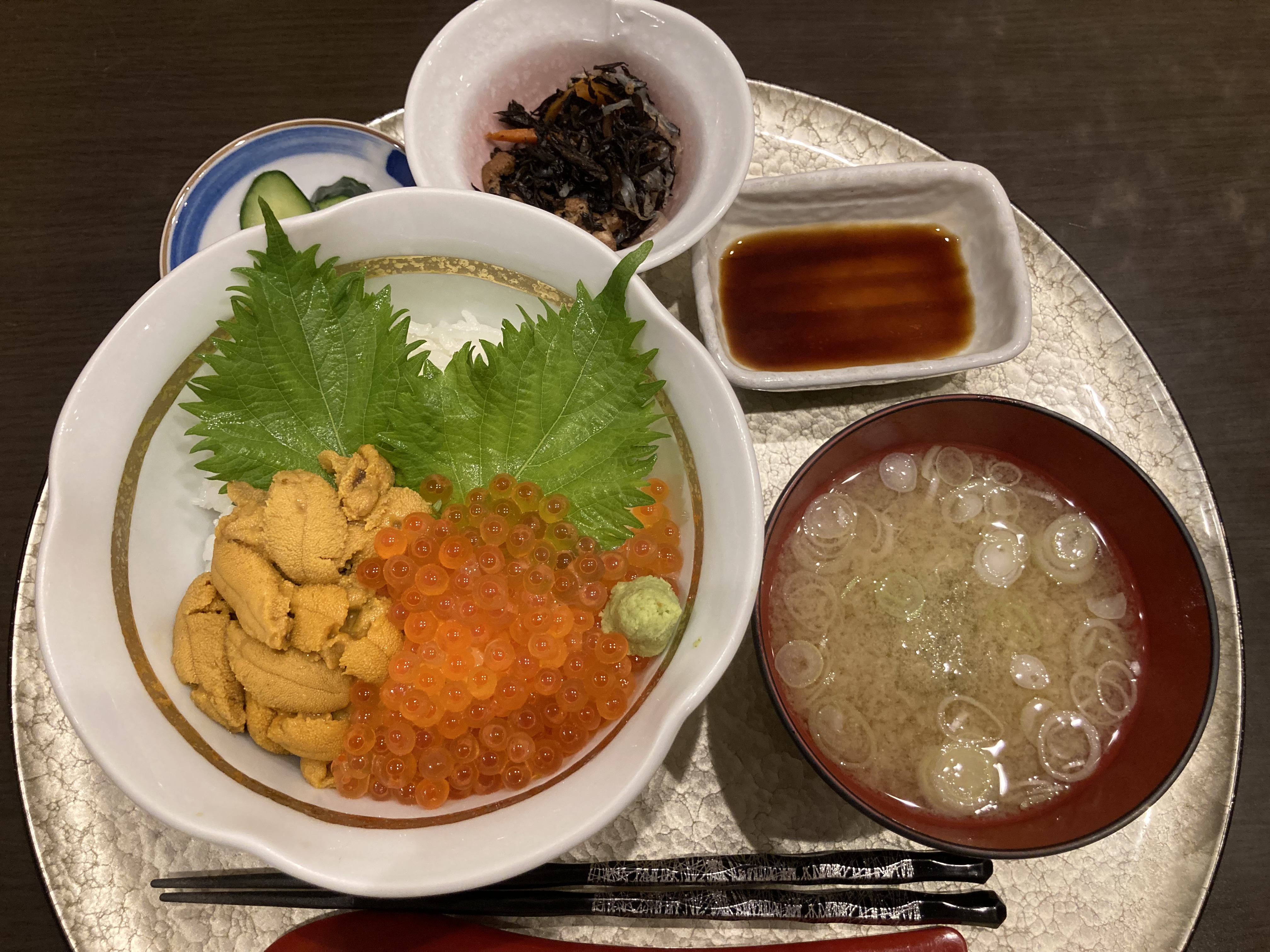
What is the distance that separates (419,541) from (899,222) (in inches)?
57.6

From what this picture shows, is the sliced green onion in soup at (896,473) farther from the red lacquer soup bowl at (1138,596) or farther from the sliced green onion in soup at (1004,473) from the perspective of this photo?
the sliced green onion in soup at (1004,473)

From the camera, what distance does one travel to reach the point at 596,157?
1818 millimetres

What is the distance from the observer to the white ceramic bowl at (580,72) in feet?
5.35

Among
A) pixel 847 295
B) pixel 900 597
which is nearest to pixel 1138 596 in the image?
pixel 900 597

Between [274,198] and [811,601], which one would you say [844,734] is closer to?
[811,601]

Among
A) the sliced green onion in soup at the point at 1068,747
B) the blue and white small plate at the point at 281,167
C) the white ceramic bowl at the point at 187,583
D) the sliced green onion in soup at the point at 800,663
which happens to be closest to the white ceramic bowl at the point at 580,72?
the blue and white small plate at the point at 281,167

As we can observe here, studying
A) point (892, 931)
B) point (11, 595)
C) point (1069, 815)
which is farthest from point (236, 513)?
point (1069, 815)

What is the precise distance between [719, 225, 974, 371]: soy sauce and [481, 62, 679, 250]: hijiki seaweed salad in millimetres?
272

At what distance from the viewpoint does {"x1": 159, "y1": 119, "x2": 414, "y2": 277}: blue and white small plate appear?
1.84 meters

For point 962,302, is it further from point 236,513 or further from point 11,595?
point 11,595

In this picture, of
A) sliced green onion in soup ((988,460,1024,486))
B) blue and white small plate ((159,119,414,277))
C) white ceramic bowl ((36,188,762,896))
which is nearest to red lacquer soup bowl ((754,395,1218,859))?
sliced green onion in soup ((988,460,1024,486))

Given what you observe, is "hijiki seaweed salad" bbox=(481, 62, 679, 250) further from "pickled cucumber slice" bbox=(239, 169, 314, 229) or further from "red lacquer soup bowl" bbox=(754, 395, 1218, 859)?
"red lacquer soup bowl" bbox=(754, 395, 1218, 859)

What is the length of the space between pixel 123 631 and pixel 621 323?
3.11 ft

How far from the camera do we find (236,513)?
4.15 ft
